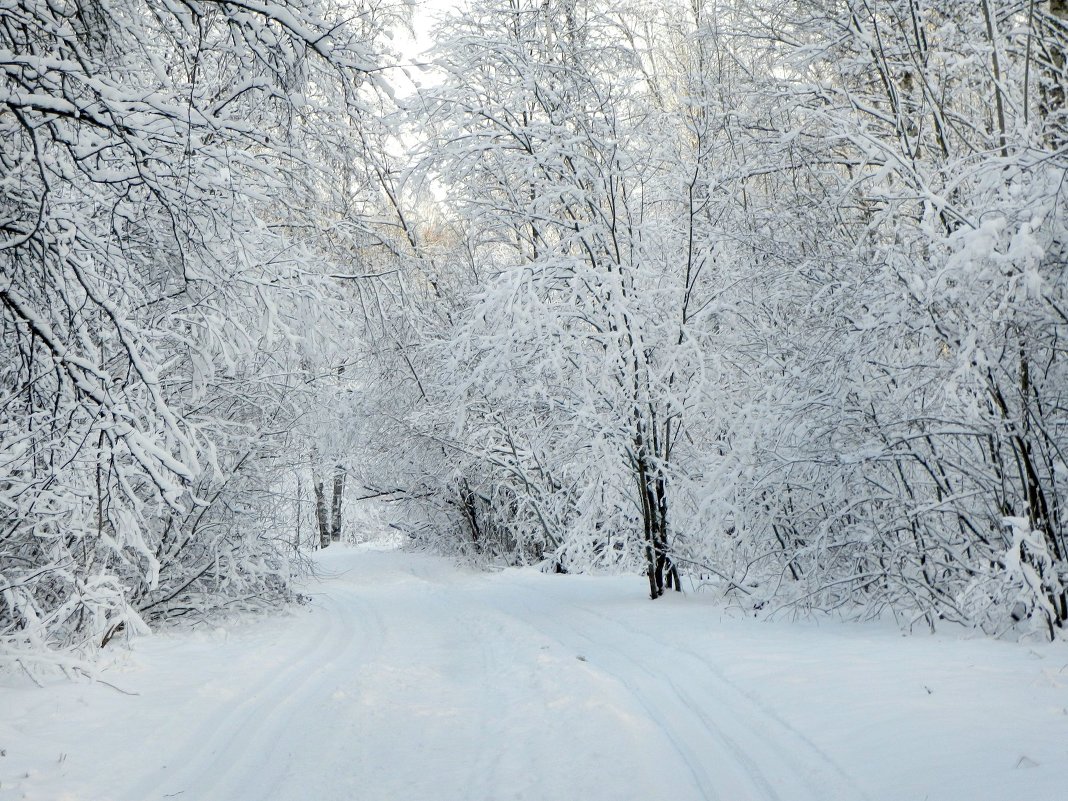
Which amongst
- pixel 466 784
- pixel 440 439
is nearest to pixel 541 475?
pixel 440 439

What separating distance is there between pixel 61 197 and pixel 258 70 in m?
1.46

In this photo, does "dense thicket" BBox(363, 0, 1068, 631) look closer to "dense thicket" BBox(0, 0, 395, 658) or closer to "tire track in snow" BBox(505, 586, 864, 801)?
"dense thicket" BBox(0, 0, 395, 658)

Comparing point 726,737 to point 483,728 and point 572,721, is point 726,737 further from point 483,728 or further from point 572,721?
point 483,728

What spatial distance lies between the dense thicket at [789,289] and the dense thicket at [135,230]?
2.61 ft

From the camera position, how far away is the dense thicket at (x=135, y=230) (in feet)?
11.8

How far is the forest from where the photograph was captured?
4023 mm

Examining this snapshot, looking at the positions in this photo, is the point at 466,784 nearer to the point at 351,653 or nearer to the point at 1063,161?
the point at 351,653

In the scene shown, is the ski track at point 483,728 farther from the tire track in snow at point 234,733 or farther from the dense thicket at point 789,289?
the dense thicket at point 789,289

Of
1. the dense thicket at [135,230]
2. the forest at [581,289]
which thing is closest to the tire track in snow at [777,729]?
the forest at [581,289]

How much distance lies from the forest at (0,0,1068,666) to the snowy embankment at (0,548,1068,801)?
804 millimetres

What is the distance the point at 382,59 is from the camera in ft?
14.0

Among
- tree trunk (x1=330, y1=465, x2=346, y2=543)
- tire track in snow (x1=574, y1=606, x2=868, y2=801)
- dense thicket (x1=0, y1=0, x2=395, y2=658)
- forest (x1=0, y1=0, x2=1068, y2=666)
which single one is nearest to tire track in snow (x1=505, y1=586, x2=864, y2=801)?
tire track in snow (x1=574, y1=606, x2=868, y2=801)

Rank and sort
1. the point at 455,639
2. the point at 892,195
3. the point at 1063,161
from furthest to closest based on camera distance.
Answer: the point at 455,639
the point at 892,195
the point at 1063,161

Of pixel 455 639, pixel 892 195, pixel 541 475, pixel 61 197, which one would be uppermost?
pixel 892 195
